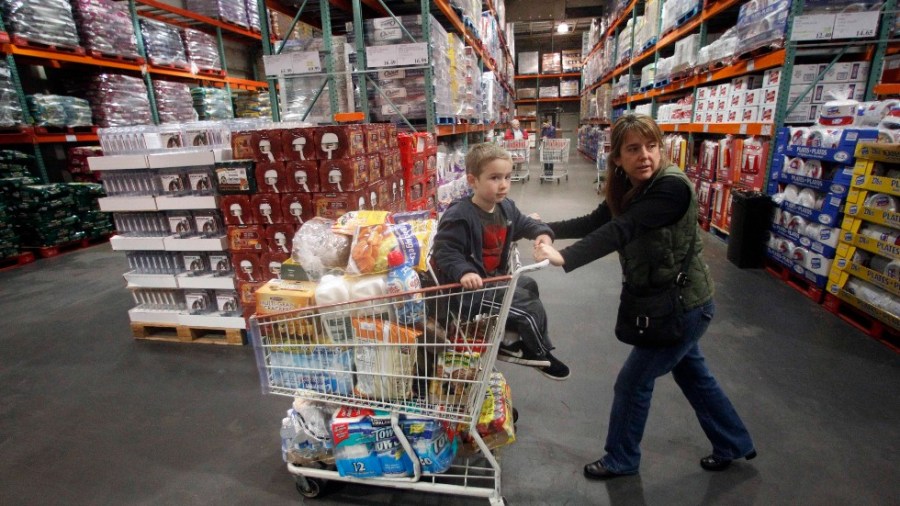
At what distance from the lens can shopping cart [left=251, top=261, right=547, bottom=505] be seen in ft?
5.50

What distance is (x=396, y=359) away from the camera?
67.4 inches

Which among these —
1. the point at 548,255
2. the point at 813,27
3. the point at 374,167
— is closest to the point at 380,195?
the point at 374,167

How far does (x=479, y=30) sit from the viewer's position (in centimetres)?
807

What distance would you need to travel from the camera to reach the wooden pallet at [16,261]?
19.6 ft

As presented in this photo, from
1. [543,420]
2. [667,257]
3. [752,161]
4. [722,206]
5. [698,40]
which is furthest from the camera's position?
[698,40]

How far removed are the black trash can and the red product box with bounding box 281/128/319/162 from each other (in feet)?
13.9

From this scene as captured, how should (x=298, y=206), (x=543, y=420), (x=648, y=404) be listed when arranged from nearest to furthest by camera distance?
1. (x=648, y=404)
2. (x=543, y=420)
3. (x=298, y=206)

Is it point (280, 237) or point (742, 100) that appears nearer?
point (280, 237)

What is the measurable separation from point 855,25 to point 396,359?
16.7ft

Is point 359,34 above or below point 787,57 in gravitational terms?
above

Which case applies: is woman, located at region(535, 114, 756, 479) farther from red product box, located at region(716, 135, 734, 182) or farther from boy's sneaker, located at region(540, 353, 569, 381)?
red product box, located at region(716, 135, 734, 182)

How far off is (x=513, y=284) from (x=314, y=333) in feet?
2.81

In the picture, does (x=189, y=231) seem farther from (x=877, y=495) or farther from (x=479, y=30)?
(x=479, y=30)

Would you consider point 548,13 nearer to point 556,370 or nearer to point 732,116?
point 732,116
